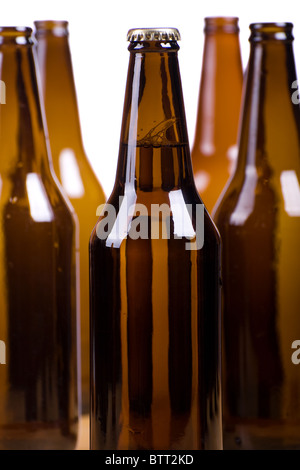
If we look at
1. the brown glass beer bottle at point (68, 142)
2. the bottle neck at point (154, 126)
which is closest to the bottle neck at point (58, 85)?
the brown glass beer bottle at point (68, 142)

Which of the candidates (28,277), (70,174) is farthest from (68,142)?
(28,277)

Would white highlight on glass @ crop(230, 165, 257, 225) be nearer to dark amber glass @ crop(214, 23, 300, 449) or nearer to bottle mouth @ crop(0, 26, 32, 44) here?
dark amber glass @ crop(214, 23, 300, 449)

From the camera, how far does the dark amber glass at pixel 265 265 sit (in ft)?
1.75

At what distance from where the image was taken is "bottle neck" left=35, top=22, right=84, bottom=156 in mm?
602

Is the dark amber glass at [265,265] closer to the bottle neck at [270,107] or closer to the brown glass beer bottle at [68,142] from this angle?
the bottle neck at [270,107]

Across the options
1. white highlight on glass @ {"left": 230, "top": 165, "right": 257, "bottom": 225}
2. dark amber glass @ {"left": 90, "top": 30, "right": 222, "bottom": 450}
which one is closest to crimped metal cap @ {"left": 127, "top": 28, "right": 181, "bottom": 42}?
dark amber glass @ {"left": 90, "top": 30, "right": 222, "bottom": 450}

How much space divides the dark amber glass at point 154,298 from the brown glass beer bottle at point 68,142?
129 mm

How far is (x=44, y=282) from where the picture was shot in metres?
0.53
